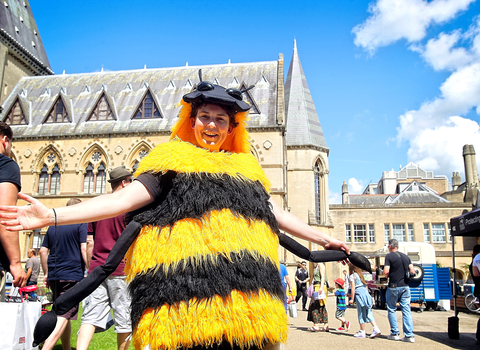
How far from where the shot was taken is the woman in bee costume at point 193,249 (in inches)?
67.2

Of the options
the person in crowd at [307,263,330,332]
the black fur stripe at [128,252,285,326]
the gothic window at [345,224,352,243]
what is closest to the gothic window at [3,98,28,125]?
the person in crowd at [307,263,330,332]

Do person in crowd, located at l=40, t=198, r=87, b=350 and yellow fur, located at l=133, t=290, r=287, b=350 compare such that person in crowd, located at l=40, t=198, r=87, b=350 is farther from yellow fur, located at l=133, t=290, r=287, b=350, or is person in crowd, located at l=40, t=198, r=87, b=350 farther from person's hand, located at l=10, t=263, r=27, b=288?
yellow fur, located at l=133, t=290, r=287, b=350

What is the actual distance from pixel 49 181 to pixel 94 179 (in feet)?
9.32

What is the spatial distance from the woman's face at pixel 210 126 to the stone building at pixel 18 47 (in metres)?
29.3

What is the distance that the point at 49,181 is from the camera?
24234 millimetres

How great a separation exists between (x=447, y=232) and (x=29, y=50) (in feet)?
122

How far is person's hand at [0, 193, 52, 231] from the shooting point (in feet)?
5.16

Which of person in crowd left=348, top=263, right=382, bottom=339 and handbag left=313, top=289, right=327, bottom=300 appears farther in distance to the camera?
handbag left=313, top=289, right=327, bottom=300

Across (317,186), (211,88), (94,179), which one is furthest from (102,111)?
(211,88)

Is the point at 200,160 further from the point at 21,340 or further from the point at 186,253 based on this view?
the point at 21,340

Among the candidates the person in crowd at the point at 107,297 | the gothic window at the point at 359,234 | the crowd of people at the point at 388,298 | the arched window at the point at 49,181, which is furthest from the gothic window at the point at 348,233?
the person in crowd at the point at 107,297

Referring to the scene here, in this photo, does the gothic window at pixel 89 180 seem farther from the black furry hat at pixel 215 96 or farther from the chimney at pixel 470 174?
the chimney at pixel 470 174

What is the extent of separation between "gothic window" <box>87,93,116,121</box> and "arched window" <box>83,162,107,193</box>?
315 cm

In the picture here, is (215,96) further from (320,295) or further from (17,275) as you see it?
(320,295)
